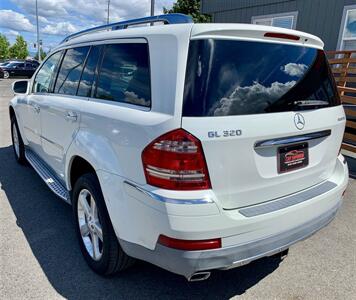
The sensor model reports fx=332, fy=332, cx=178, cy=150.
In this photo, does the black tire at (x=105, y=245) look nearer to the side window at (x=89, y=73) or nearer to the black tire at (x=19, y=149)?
the side window at (x=89, y=73)

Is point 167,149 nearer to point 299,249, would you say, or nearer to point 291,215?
point 291,215

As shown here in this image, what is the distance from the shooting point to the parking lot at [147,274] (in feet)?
8.25

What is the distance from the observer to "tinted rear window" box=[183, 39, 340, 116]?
1902 mm

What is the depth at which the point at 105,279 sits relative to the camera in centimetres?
264

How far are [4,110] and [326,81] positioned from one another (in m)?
11.2

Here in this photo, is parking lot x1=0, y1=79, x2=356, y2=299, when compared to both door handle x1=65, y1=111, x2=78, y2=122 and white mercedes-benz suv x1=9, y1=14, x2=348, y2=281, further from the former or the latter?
door handle x1=65, y1=111, x2=78, y2=122

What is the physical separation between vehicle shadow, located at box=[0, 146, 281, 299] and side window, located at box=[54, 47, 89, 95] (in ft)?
4.60

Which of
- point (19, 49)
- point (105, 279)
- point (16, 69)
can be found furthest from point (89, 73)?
point (19, 49)

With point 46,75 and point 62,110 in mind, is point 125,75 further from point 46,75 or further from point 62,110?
point 46,75

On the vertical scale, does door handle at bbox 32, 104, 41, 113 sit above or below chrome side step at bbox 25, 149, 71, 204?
above

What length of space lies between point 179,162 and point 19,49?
102m

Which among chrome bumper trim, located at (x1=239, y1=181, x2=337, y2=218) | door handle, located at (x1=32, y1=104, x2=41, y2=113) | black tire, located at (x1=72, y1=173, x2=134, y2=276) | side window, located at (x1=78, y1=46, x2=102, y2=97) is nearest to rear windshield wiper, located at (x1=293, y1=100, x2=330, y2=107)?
chrome bumper trim, located at (x1=239, y1=181, x2=337, y2=218)

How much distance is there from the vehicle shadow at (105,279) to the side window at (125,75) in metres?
1.42

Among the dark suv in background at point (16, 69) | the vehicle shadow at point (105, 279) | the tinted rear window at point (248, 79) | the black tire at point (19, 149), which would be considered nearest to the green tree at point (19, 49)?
the dark suv in background at point (16, 69)
